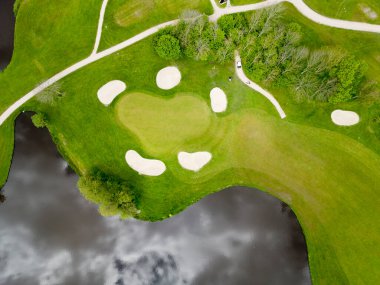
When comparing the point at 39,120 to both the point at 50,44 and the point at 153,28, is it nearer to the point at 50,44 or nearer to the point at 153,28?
the point at 50,44

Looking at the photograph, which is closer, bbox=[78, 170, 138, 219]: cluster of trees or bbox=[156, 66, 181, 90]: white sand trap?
bbox=[78, 170, 138, 219]: cluster of trees

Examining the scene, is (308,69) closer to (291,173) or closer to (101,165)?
(291,173)

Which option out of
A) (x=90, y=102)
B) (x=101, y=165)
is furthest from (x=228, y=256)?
(x=90, y=102)

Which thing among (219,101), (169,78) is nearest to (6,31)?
(169,78)

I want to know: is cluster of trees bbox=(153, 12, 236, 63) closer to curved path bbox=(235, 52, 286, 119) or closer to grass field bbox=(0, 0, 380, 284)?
grass field bbox=(0, 0, 380, 284)

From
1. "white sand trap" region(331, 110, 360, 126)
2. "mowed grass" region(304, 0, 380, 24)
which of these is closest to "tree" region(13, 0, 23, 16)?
"mowed grass" region(304, 0, 380, 24)
